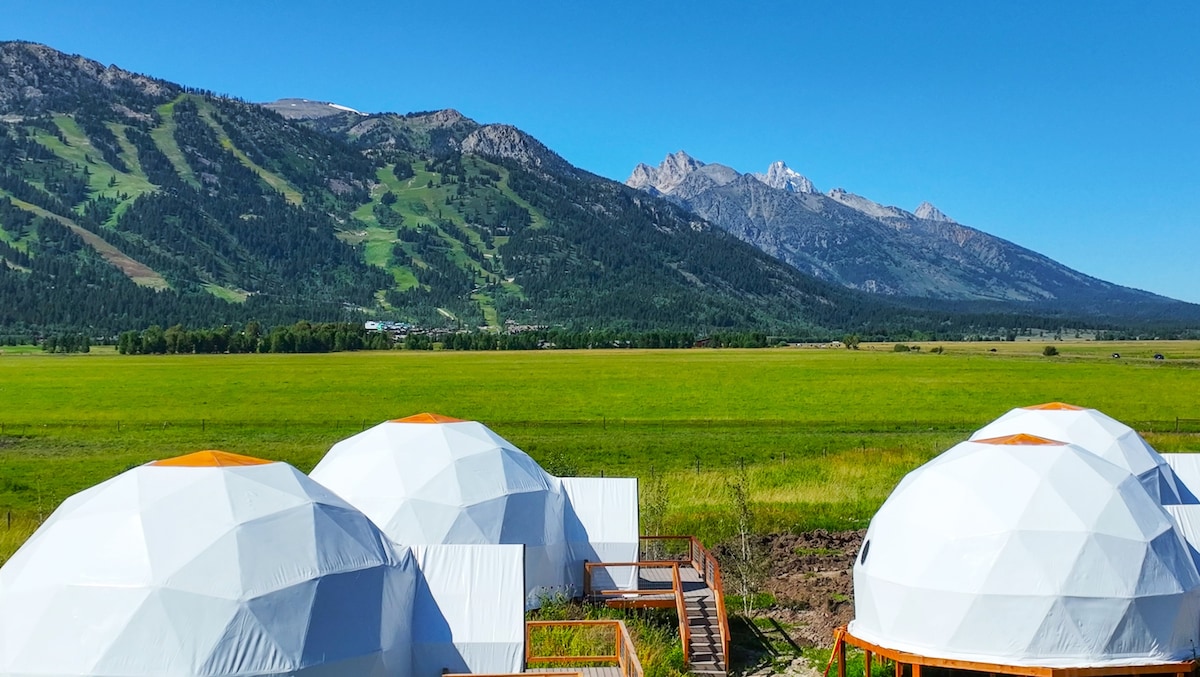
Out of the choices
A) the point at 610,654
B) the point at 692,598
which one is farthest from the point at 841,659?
the point at 692,598

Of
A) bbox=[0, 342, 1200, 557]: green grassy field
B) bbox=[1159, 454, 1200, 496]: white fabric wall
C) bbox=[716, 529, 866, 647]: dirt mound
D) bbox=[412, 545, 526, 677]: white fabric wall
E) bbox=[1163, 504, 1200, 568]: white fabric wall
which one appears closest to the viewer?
bbox=[412, 545, 526, 677]: white fabric wall

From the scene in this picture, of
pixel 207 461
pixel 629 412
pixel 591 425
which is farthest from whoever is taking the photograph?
pixel 629 412

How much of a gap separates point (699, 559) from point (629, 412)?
5251 centimetres

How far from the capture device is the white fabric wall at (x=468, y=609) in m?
19.7

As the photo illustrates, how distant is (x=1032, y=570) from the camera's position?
1894 centimetres

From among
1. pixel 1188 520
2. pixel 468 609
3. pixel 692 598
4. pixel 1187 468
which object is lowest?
pixel 692 598

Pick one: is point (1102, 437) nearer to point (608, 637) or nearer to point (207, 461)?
point (608, 637)

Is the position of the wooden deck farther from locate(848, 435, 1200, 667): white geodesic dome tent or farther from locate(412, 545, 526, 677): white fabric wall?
locate(848, 435, 1200, 667): white geodesic dome tent

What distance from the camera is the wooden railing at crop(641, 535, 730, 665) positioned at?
24469mm

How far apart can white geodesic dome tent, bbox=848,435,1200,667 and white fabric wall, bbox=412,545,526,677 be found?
7379 millimetres

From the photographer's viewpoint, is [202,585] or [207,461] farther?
[207,461]

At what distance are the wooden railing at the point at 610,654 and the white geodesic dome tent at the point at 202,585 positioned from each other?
11.5 feet

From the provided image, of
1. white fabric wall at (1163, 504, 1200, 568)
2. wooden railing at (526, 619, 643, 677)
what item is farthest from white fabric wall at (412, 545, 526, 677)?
white fabric wall at (1163, 504, 1200, 568)

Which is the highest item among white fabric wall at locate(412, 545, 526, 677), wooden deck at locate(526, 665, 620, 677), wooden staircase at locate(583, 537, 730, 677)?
white fabric wall at locate(412, 545, 526, 677)
